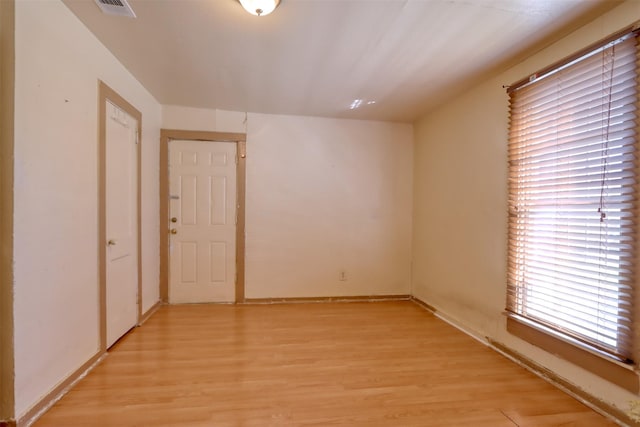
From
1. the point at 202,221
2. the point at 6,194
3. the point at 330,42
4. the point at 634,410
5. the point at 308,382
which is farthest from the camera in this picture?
the point at 202,221

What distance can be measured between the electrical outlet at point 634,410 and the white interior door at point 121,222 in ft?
11.6

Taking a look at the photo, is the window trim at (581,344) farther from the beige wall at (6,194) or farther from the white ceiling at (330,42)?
the beige wall at (6,194)

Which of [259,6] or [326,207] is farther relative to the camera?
[326,207]

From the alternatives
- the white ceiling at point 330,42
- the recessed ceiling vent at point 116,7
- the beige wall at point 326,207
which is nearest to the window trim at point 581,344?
the white ceiling at point 330,42

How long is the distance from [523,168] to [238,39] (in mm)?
2392

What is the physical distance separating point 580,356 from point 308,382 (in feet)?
5.82

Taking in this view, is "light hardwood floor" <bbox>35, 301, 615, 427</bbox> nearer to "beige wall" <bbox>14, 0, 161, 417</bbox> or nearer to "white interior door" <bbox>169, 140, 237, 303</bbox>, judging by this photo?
"beige wall" <bbox>14, 0, 161, 417</bbox>

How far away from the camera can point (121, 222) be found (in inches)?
101

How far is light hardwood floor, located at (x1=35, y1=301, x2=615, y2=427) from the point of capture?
5.44 feet

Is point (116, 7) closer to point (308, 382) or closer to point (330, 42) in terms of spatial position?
point (330, 42)

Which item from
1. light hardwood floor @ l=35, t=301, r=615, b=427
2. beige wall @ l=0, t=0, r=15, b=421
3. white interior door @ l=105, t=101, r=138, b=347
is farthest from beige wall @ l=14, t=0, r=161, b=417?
light hardwood floor @ l=35, t=301, r=615, b=427

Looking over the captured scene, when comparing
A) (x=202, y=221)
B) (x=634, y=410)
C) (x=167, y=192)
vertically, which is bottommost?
(x=634, y=410)

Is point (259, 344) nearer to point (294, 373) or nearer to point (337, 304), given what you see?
point (294, 373)

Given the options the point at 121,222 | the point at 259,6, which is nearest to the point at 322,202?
the point at 121,222
